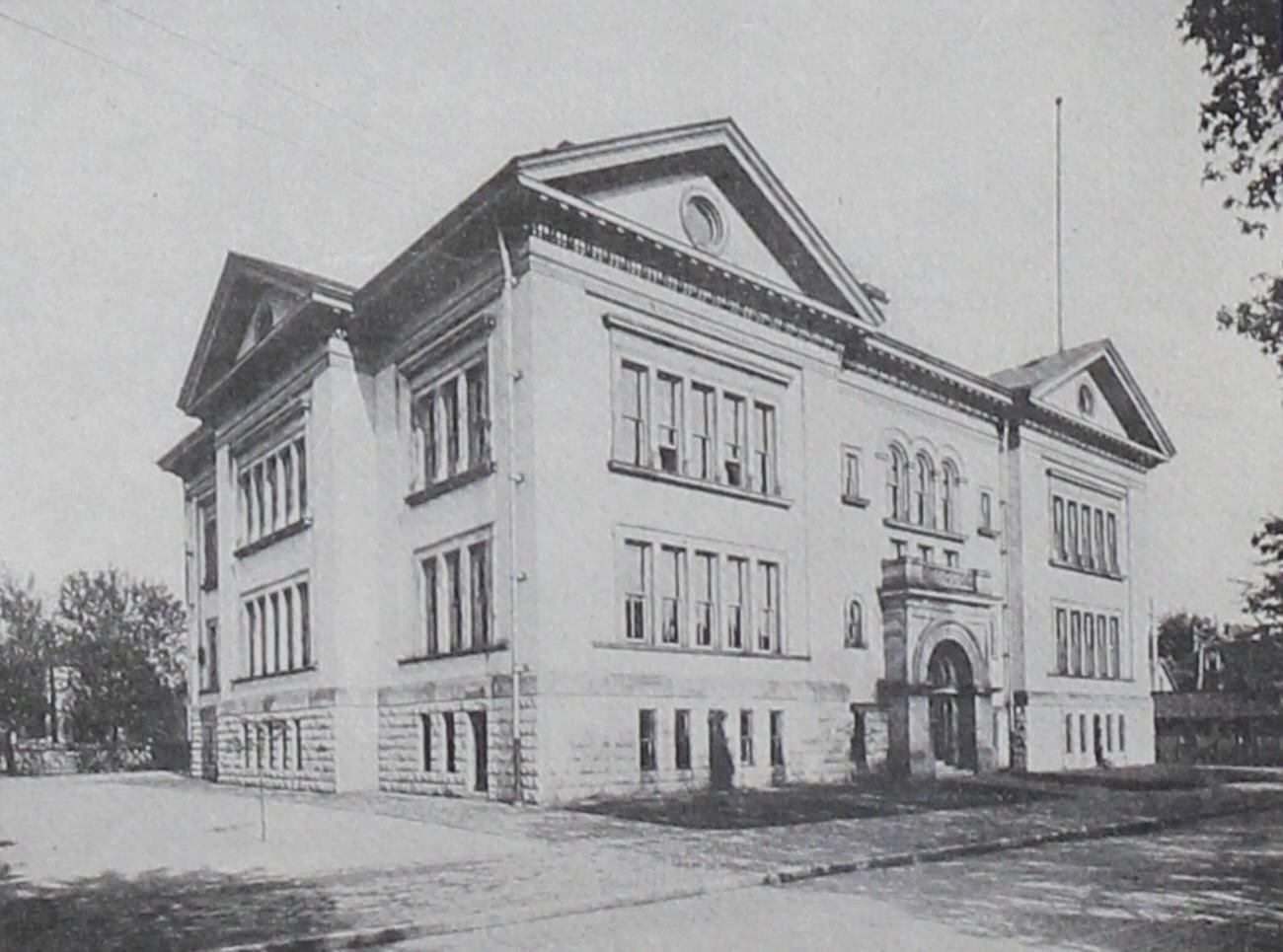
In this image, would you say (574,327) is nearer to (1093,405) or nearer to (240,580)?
(240,580)

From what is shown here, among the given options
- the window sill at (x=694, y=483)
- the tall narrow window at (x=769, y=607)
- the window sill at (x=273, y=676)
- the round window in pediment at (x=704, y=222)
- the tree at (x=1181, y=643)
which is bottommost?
the tree at (x=1181, y=643)

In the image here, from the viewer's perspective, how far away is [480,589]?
916 inches

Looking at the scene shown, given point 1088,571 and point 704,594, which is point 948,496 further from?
point 704,594

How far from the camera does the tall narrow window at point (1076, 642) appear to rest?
36344mm

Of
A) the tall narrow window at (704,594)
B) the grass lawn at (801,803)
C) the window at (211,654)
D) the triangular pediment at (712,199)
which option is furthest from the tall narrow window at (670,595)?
the window at (211,654)

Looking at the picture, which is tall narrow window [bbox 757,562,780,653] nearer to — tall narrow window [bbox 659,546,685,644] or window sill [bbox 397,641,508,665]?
tall narrow window [bbox 659,546,685,644]

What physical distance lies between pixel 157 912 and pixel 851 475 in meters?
21.3

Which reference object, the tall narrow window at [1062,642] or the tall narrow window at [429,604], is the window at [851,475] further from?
the tall narrow window at [429,604]

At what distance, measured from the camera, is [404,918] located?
1018 cm

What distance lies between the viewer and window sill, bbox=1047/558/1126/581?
1391 inches

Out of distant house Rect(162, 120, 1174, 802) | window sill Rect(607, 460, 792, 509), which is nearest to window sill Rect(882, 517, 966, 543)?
distant house Rect(162, 120, 1174, 802)

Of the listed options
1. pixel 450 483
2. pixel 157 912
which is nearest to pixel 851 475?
pixel 450 483

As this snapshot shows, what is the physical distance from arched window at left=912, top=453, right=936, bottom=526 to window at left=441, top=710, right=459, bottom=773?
13.3 meters

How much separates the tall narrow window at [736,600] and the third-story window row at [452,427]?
551 centimetres
